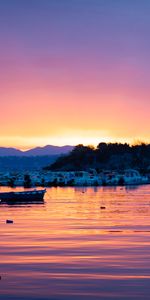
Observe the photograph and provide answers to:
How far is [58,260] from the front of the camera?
2047 centimetres

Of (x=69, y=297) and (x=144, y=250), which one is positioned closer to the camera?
(x=69, y=297)

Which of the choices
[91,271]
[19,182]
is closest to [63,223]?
[91,271]

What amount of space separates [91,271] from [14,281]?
7.63 ft

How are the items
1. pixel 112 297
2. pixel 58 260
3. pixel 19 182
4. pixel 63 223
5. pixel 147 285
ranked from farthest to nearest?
pixel 19 182 < pixel 63 223 < pixel 58 260 < pixel 147 285 < pixel 112 297

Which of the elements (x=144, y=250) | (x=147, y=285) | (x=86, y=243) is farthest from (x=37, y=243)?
(x=147, y=285)

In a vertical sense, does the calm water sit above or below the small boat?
below

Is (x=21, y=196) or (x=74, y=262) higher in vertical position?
(x=21, y=196)

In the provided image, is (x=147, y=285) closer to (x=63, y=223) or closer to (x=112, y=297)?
(x=112, y=297)

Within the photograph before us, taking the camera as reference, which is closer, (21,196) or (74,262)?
(74,262)

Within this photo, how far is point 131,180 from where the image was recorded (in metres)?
142

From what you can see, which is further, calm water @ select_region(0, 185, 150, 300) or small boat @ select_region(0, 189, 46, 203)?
small boat @ select_region(0, 189, 46, 203)

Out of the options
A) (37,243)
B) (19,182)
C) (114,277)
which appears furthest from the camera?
(19,182)

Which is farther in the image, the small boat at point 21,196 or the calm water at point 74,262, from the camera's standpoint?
the small boat at point 21,196

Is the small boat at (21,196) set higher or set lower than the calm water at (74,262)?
higher
